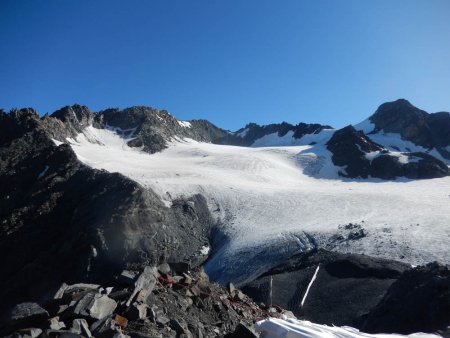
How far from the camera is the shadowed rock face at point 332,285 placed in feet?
74.1

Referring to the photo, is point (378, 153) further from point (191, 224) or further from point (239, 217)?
point (191, 224)

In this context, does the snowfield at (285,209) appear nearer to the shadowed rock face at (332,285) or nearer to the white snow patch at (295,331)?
the shadowed rock face at (332,285)

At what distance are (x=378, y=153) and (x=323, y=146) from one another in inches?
606

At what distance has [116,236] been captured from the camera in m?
33.2

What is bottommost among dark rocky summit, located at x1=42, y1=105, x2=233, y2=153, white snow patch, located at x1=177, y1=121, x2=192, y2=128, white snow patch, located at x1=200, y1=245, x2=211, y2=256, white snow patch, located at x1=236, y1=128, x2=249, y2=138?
white snow patch, located at x1=200, y1=245, x2=211, y2=256

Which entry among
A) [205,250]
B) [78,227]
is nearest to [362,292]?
[205,250]

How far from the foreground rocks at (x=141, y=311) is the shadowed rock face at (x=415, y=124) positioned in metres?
102

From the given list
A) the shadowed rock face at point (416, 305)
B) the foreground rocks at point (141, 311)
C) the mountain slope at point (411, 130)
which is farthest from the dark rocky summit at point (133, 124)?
the foreground rocks at point (141, 311)

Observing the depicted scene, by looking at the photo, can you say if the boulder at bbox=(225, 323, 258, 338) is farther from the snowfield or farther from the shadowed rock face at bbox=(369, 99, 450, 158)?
the shadowed rock face at bbox=(369, 99, 450, 158)

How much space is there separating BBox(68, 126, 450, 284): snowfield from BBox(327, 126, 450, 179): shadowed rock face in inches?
142

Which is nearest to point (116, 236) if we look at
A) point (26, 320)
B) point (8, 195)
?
point (8, 195)

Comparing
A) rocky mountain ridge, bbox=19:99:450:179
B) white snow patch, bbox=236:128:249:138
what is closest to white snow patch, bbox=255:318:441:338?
rocky mountain ridge, bbox=19:99:450:179

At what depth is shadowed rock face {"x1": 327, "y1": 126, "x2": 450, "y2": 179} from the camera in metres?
69.4

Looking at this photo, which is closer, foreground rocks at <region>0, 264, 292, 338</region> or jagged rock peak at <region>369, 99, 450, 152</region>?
foreground rocks at <region>0, 264, 292, 338</region>
